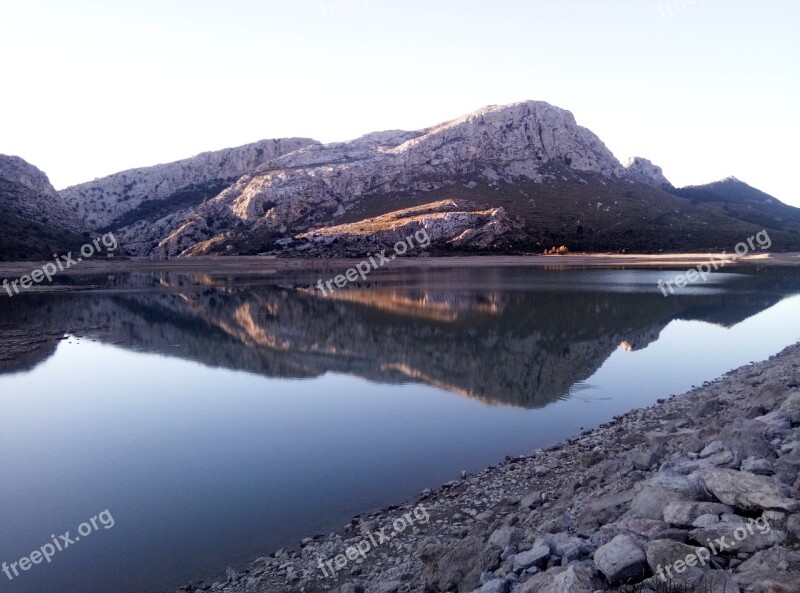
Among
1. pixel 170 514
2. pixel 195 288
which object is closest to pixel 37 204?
pixel 195 288

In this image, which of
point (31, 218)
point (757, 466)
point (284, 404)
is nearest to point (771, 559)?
point (757, 466)

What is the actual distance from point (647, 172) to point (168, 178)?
12718cm

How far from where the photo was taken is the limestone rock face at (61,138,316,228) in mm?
142125

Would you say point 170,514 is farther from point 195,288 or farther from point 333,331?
point 195,288

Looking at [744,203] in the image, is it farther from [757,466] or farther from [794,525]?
[794,525]

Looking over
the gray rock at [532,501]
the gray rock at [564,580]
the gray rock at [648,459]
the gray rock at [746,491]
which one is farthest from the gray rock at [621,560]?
the gray rock at [532,501]

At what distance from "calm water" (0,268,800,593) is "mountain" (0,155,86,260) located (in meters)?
40.3

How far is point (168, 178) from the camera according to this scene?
152 metres

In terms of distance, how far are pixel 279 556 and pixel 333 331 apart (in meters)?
22.1

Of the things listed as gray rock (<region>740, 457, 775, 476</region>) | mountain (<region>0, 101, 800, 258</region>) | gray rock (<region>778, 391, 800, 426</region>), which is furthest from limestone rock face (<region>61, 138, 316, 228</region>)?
gray rock (<region>740, 457, 775, 476</region>)

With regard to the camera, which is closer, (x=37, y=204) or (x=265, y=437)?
(x=265, y=437)

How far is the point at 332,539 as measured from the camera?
8797 millimetres

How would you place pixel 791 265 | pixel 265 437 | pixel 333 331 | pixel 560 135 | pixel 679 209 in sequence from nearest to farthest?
pixel 265 437, pixel 333 331, pixel 791 265, pixel 679 209, pixel 560 135

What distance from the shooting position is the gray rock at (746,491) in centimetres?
500
